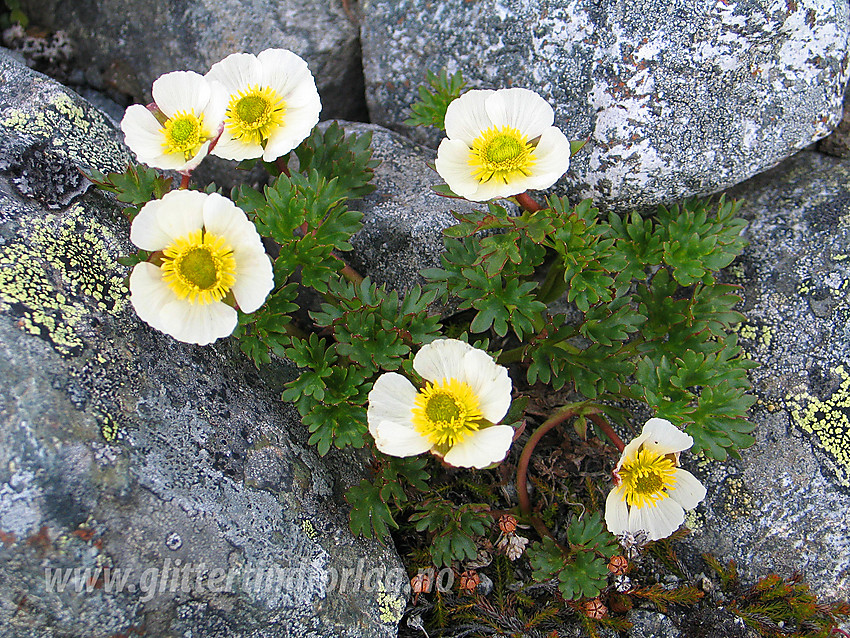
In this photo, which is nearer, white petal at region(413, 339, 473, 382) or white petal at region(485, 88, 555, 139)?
white petal at region(413, 339, 473, 382)

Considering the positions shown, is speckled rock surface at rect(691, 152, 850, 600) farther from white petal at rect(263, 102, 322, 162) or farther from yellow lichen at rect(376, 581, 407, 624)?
white petal at rect(263, 102, 322, 162)

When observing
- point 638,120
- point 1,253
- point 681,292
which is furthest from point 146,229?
point 681,292

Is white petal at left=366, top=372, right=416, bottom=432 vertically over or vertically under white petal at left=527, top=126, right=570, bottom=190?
under

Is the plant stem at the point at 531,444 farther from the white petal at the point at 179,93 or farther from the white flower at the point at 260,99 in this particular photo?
the white petal at the point at 179,93

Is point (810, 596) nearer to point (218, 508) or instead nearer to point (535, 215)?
point (535, 215)

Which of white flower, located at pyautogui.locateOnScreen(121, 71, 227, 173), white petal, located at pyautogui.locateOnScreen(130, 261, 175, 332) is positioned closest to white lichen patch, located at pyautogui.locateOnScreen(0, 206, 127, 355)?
white petal, located at pyautogui.locateOnScreen(130, 261, 175, 332)

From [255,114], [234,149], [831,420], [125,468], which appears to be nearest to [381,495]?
[125,468]

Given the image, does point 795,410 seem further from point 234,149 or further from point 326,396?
point 234,149
